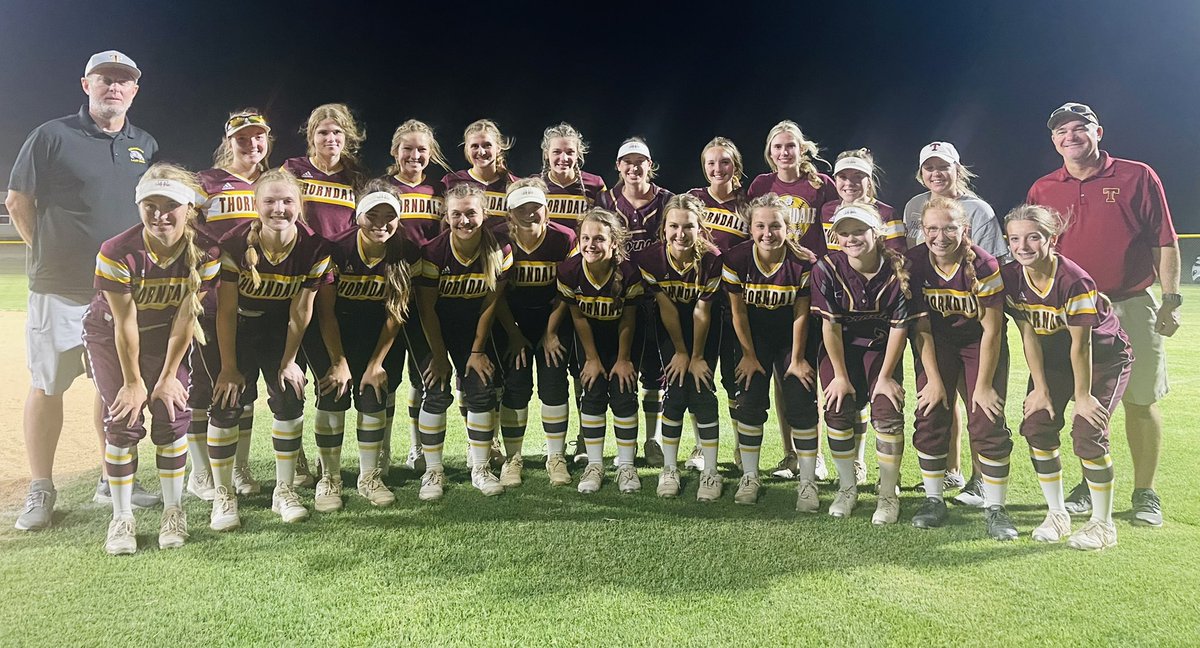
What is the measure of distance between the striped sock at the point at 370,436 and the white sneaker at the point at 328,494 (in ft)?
0.44

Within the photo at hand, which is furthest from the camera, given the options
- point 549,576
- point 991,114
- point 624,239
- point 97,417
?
point 991,114

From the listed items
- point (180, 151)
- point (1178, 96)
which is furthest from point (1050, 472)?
point (180, 151)

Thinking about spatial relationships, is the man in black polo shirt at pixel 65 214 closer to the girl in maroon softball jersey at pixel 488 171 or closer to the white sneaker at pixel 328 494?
the white sneaker at pixel 328 494

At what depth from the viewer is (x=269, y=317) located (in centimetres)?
260

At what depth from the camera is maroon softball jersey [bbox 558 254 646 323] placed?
2.90m

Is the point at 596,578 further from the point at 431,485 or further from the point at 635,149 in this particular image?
the point at 635,149

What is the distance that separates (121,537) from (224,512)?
1.08 ft

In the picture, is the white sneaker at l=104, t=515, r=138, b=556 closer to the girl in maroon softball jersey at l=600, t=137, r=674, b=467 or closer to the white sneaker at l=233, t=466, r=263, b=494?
the white sneaker at l=233, t=466, r=263, b=494

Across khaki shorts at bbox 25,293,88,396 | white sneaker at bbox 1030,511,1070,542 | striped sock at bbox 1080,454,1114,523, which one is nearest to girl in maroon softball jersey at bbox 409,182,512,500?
khaki shorts at bbox 25,293,88,396

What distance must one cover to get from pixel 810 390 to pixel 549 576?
1.37 metres

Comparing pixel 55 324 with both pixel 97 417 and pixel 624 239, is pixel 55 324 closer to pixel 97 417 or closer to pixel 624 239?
pixel 97 417

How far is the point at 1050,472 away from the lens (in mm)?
2502

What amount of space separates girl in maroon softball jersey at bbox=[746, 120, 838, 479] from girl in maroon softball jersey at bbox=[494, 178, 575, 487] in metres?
1.05

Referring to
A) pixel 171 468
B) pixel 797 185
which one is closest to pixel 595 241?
pixel 797 185
